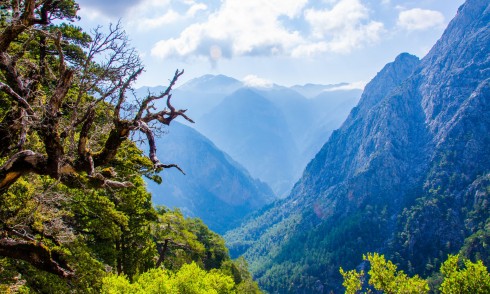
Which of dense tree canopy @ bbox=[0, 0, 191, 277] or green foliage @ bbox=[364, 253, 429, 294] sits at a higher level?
dense tree canopy @ bbox=[0, 0, 191, 277]

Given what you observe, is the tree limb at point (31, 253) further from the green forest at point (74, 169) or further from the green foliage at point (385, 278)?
the green foliage at point (385, 278)

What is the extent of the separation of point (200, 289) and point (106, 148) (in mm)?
12336

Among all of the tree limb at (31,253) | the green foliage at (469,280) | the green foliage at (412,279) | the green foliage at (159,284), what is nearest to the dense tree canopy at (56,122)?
the tree limb at (31,253)

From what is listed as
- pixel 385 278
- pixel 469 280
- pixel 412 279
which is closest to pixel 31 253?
pixel 385 278

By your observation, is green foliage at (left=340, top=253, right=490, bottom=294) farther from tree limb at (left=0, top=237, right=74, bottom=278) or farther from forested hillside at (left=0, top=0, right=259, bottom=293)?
tree limb at (left=0, top=237, right=74, bottom=278)

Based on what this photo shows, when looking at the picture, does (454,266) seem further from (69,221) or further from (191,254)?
(191,254)

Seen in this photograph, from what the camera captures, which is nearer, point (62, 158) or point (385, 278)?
point (62, 158)

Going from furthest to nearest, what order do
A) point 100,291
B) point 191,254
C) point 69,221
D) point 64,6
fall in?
point 191,254, point 64,6, point 69,221, point 100,291

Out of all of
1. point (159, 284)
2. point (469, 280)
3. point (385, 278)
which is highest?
point (385, 278)

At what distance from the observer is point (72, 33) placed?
95.9ft

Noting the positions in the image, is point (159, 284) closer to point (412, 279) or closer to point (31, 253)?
point (31, 253)

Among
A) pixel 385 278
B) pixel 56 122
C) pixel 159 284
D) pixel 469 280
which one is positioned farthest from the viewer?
pixel 469 280

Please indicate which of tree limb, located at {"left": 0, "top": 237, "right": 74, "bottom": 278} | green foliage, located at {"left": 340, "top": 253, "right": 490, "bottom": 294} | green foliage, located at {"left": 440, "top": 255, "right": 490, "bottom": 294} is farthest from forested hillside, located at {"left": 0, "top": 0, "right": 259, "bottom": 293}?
green foliage, located at {"left": 440, "top": 255, "right": 490, "bottom": 294}

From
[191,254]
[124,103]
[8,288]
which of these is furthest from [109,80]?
[191,254]
